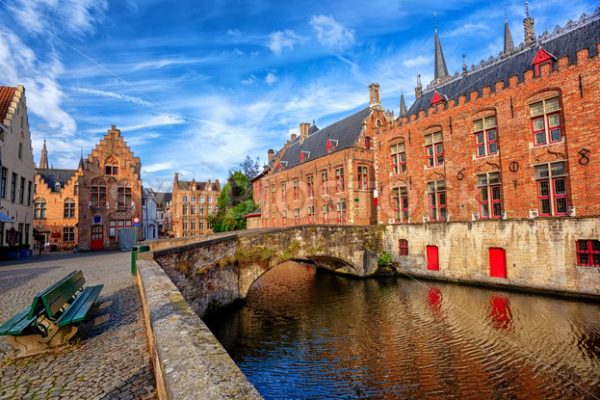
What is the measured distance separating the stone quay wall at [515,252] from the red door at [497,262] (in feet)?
0.66

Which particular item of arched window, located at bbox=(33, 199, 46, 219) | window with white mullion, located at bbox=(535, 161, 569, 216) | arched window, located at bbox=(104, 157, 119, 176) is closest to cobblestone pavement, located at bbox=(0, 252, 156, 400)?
window with white mullion, located at bbox=(535, 161, 569, 216)

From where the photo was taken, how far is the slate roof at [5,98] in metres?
18.9

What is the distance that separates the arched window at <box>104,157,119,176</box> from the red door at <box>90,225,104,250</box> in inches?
191

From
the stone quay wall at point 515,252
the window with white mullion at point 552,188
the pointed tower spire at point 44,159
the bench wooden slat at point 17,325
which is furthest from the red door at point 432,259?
the pointed tower spire at point 44,159

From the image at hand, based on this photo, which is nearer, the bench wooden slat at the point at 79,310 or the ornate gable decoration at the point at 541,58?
the bench wooden slat at the point at 79,310

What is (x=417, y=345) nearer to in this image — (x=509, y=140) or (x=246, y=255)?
(x=246, y=255)

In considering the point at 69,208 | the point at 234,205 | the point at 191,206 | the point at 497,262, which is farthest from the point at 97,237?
the point at 191,206

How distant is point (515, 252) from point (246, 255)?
12162 mm

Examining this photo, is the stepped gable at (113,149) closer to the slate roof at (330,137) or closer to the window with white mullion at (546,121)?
the slate roof at (330,137)

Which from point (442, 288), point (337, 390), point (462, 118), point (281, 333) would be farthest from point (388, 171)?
point (337, 390)

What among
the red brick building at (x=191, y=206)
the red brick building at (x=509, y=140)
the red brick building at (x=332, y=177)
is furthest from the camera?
the red brick building at (x=191, y=206)

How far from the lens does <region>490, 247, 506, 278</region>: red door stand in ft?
49.8

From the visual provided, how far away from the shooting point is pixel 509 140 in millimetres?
15453

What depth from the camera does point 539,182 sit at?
14516 millimetres
